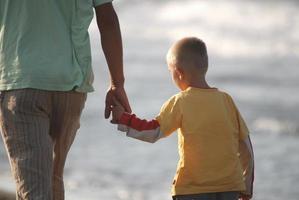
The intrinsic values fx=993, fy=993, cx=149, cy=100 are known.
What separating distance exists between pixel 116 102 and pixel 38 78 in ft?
1.47

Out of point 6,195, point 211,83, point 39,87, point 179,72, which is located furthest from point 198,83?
point 211,83

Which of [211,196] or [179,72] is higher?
[179,72]

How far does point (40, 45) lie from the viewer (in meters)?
3.97

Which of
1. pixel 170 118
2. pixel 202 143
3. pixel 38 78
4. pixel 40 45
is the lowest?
pixel 202 143

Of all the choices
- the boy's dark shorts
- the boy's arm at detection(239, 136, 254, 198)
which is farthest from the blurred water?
the boy's dark shorts

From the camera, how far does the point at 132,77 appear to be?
44.3 ft

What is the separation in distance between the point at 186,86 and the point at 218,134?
10.2 inches

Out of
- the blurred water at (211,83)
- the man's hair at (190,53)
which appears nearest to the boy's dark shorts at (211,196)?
the man's hair at (190,53)

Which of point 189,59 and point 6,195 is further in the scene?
point 6,195

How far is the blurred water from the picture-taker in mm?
7379

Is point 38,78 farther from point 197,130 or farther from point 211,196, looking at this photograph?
point 211,196

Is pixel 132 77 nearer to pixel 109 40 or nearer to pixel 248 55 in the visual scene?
pixel 248 55

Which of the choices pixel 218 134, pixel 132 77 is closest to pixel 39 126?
pixel 218 134

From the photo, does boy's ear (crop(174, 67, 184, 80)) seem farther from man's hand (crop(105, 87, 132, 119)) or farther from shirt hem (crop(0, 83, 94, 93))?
shirt hem (crop(0, 83, 94, 93))
